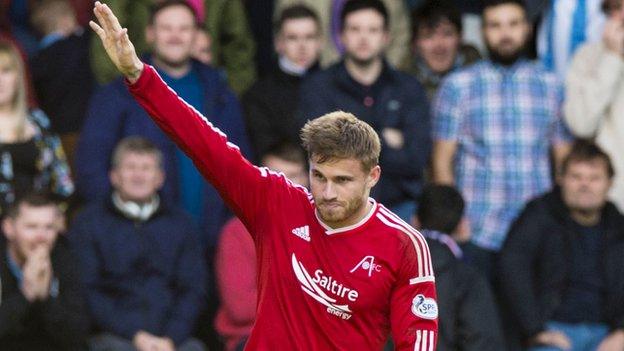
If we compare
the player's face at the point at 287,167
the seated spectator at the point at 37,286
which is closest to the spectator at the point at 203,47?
the player's face at the point at 287,167

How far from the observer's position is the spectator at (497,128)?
9445 millimetres

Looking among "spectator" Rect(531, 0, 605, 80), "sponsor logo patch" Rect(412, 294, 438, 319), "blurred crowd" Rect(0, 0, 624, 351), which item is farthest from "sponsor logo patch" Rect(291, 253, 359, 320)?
"spectator" Rect(531, 0, 605, 80)

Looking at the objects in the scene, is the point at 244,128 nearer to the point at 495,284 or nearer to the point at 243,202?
the point at 495,284

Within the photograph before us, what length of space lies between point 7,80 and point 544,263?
3.42m

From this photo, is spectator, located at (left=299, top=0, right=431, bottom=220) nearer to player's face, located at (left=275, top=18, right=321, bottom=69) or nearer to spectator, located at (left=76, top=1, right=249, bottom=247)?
player's face, located at (left=275, top=18, right=321, bottom=69)

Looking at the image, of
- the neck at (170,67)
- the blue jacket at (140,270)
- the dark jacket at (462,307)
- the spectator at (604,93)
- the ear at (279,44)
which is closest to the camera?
the dark jacket at (462,307)

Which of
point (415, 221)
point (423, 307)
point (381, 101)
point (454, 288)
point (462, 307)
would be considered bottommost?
point (462, 307)

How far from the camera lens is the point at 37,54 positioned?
32.3 feet

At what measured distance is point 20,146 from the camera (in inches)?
354

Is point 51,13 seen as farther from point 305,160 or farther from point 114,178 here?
point 305,160

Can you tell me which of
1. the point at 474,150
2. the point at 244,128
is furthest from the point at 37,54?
the point at 474,150

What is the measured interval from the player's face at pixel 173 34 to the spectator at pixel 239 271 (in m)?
0.86

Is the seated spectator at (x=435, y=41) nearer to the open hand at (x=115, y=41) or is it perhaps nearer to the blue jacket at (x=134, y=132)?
the blue jacket at (x=134, y=132)

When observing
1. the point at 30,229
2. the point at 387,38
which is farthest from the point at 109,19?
the point at 387,38
